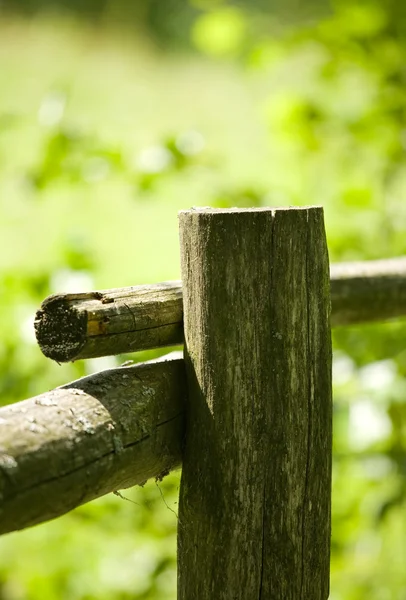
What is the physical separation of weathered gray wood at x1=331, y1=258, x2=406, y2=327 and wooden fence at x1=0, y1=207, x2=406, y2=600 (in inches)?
17.9

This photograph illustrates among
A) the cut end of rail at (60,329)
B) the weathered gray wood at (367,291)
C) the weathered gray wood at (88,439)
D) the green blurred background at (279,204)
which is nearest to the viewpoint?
the weathered gray wood at (88,439)

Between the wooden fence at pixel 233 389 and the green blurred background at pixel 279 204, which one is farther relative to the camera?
the green blurred background at pixel 279 204

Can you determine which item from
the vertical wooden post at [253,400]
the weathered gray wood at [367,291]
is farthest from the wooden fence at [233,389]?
the weathered gray wood at [367,291]

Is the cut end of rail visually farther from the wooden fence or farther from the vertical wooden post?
the vertical wooden post

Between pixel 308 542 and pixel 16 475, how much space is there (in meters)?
0.45

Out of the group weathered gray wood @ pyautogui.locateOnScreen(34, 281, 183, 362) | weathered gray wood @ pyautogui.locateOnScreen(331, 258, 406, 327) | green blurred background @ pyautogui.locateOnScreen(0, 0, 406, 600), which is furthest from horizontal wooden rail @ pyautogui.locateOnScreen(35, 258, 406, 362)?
weathered gray wood @ pyautogui.locateOnScreen(331, 258, 406, 327)

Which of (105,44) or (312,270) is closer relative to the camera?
(312,270)

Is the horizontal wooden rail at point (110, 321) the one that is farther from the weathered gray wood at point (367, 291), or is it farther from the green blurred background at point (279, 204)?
the weathered gray wood at point (367, 291)

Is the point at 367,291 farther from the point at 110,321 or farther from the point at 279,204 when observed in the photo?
the point at 110,321

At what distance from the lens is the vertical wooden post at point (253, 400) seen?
3.05ft

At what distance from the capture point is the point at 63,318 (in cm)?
87

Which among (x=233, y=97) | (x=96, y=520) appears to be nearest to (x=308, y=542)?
(x=96, y=520)

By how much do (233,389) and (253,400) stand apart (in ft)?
0.10

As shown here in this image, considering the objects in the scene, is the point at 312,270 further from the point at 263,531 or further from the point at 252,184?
the point at 252,184
